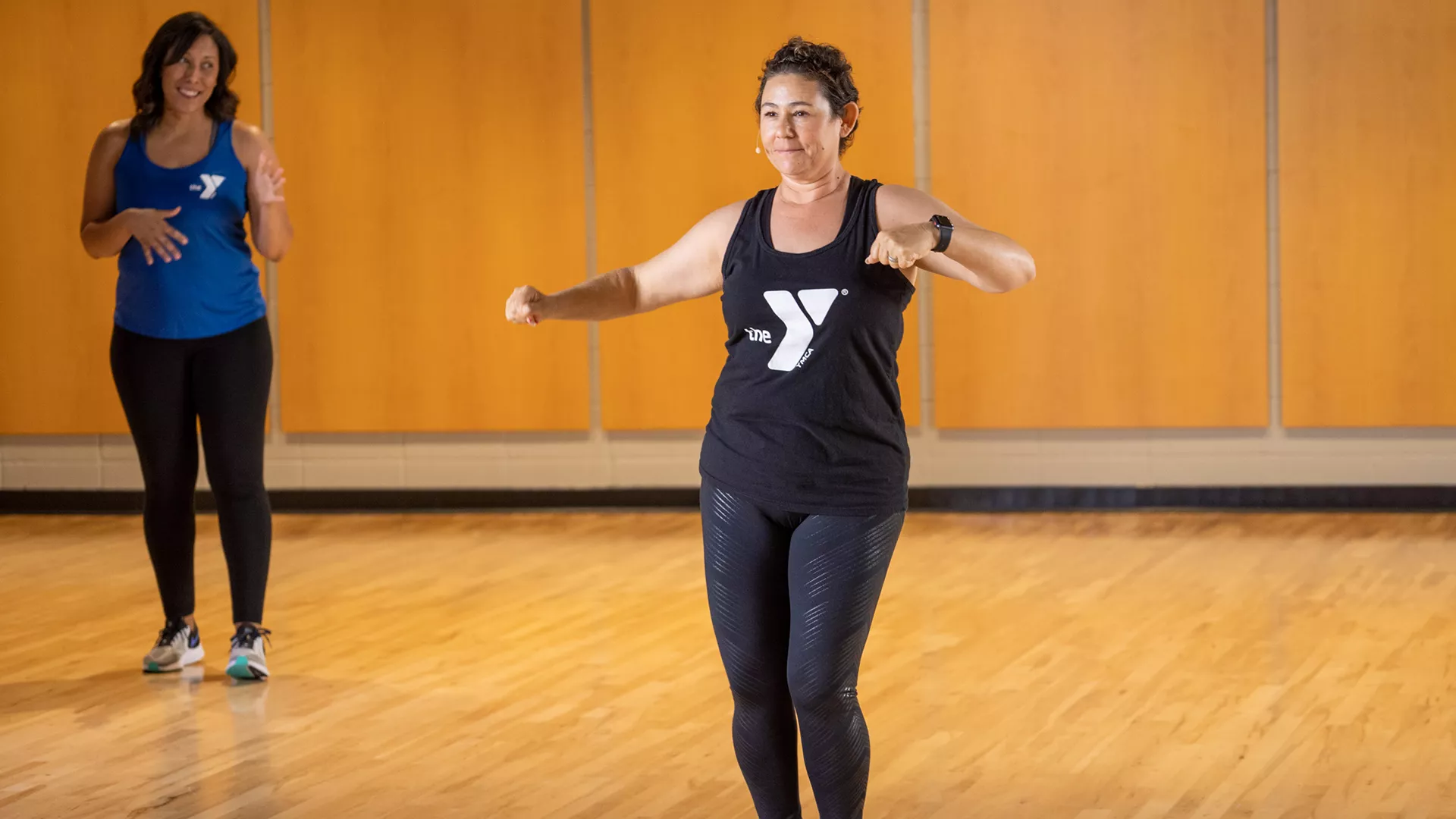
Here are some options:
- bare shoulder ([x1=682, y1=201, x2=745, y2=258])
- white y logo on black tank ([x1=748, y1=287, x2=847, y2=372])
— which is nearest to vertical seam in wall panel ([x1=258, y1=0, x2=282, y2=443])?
bare shoulder ([x1=682, y1=201, x2=745, y2=258])

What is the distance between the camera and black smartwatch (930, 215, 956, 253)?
2.37 metres

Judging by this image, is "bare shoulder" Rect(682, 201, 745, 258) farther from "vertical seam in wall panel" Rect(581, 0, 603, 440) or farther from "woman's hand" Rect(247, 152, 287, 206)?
"vertical seam in wall panel" Rect(581, 0, 603, 440)

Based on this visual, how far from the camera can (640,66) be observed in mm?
7531

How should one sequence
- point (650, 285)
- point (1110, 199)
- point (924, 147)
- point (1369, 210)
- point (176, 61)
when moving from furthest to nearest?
point (924, 147) < point (1110, 199) < point (1369, 210) < point (176, 61) < point (650, 285)

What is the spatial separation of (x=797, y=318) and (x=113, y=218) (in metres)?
2.46

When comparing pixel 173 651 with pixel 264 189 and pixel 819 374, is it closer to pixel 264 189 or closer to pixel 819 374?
pixel 264 189

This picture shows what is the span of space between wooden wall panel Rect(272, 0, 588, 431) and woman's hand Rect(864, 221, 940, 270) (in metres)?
5.36

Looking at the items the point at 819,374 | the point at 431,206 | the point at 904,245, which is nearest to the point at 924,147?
the point at 431,206

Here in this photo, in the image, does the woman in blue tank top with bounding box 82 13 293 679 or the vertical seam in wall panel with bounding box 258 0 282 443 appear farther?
the vertical seam in wall panel with bounding box 258 0 282 443

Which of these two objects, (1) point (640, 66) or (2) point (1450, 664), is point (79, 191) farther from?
(2) point (1450, 664)

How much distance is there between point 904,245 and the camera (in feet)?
7.56

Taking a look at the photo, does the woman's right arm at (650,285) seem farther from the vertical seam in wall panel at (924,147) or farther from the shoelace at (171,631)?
the vertical seam in wall panel at (924,147)

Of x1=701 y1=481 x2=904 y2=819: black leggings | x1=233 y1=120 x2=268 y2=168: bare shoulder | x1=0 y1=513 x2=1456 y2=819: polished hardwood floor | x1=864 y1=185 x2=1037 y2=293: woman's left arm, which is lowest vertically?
x1=0 y1=513 x2=1456 y2=819: polished hardwood floor

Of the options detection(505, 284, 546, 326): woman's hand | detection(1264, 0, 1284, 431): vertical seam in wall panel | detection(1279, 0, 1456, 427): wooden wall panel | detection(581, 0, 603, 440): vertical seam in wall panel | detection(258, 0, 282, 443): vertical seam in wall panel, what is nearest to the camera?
detection(505, 284, 546, 326): woman's hand
